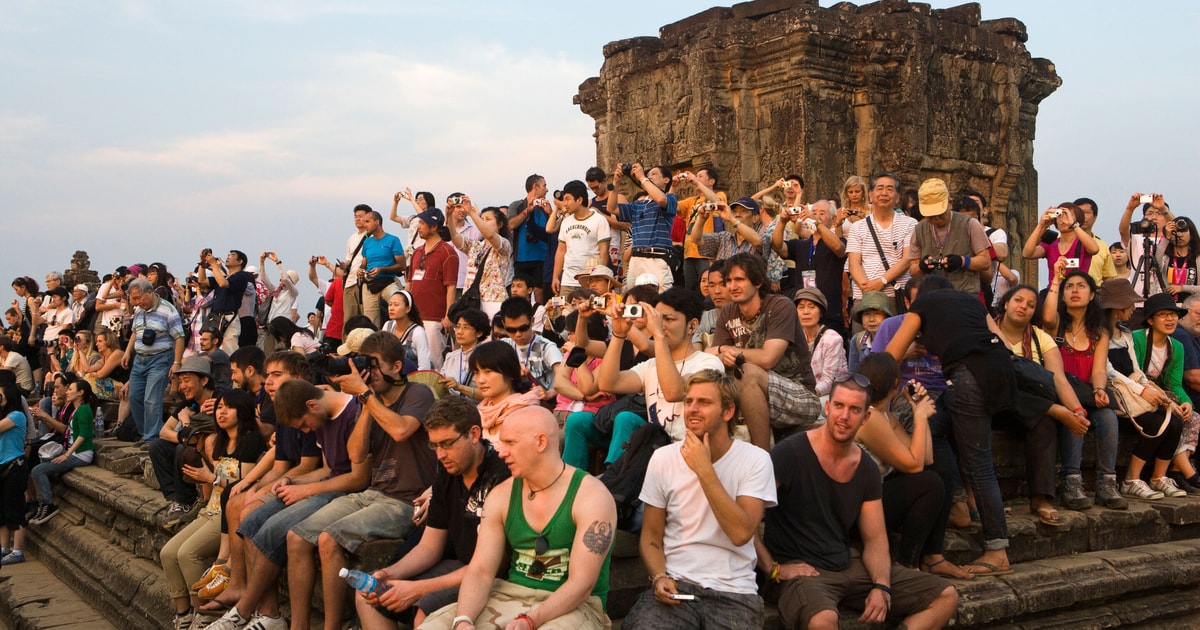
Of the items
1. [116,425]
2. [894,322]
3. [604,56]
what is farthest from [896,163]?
[116,425]

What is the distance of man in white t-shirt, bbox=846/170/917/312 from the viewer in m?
7.38

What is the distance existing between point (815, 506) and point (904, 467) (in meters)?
0.69

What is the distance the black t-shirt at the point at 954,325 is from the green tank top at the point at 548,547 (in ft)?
8.08

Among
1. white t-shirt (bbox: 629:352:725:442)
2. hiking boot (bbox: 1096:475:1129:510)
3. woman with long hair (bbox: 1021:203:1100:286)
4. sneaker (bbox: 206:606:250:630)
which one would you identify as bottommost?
sneaker (bbox: 206:606:250:630)

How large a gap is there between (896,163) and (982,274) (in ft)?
15.5

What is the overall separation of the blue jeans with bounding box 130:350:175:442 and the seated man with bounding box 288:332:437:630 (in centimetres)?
499

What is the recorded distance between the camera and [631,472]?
15.9ft

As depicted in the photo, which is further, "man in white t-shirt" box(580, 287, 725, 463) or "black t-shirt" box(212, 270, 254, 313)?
"black t-shirt" box(212, 270, 254, 313)

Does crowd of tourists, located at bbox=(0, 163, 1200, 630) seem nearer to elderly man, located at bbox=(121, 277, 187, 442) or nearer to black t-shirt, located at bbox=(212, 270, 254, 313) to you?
elderly man, located at bbox=(121, 277, 187, 442)

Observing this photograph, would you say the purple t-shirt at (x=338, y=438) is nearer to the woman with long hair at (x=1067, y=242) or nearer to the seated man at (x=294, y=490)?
the seated man at (x=294, y=490)

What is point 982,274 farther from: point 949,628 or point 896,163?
point 896,163

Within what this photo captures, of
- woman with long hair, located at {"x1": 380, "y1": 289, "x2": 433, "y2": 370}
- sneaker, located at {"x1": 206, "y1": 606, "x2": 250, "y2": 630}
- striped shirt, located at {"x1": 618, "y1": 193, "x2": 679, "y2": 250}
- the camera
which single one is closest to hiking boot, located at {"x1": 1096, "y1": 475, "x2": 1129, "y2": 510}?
the camera

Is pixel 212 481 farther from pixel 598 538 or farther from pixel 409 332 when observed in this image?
pixel 598 538

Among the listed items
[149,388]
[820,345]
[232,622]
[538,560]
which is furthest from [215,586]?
[149,388]
